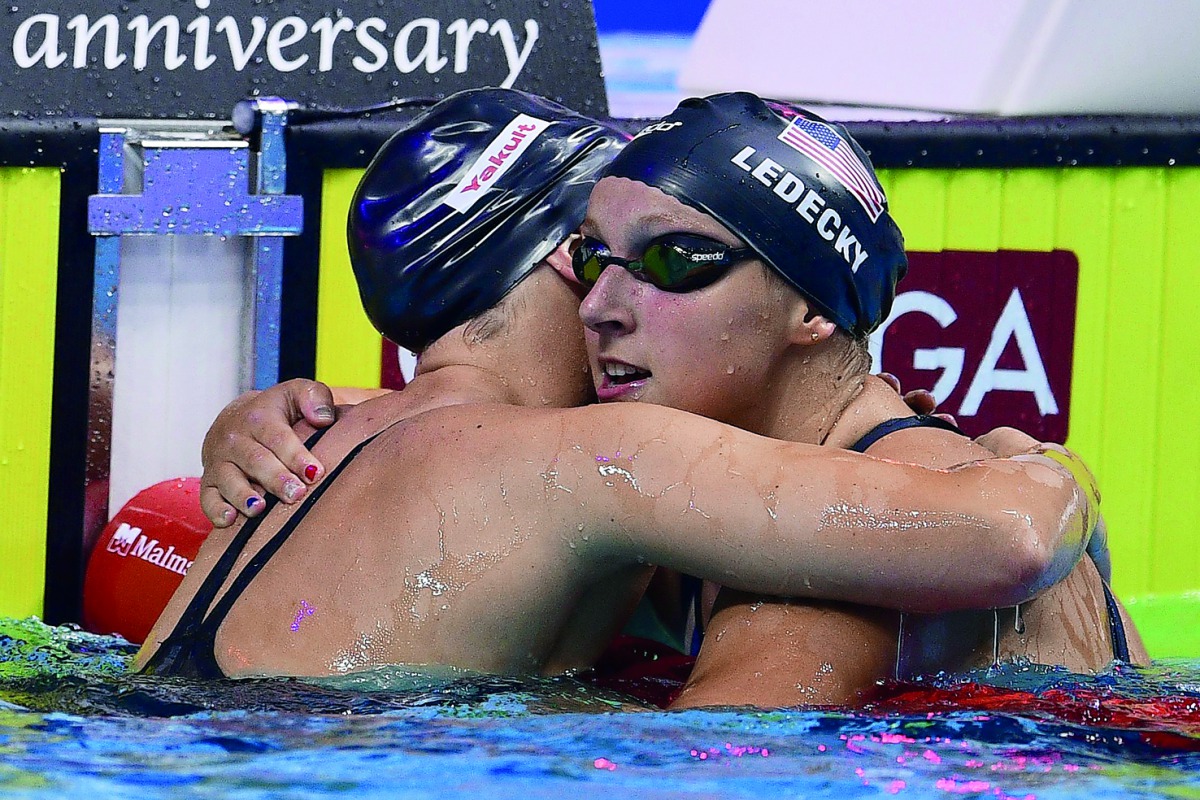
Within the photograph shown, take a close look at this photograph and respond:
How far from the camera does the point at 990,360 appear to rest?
16.1 feet

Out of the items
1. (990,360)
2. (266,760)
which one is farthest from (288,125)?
(266,760)

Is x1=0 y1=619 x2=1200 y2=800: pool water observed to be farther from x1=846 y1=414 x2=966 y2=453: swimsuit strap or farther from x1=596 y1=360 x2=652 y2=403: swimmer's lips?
x1=596 y1=360 x2=652 y2=403: swimmer's lips

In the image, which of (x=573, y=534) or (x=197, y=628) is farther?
(x=197, y=628)

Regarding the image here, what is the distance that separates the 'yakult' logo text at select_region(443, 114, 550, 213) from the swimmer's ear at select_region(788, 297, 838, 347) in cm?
75

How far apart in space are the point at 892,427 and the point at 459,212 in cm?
104

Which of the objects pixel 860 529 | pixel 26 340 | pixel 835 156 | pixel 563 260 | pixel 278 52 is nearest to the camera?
pixel 860 529

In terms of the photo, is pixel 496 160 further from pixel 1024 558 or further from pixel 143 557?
pixel 143 557

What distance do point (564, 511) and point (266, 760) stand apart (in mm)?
687

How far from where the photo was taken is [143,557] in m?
4.43

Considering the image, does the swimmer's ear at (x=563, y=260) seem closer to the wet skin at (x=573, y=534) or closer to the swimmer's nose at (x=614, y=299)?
the swimmer's nose at (x=614, y=299)

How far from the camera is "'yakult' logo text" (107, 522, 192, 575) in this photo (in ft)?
14.1

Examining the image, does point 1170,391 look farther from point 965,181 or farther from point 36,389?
point 36,389

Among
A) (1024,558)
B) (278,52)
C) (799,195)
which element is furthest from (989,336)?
(278,52)

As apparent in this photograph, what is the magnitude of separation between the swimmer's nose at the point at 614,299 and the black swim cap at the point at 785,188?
189 millimetres
